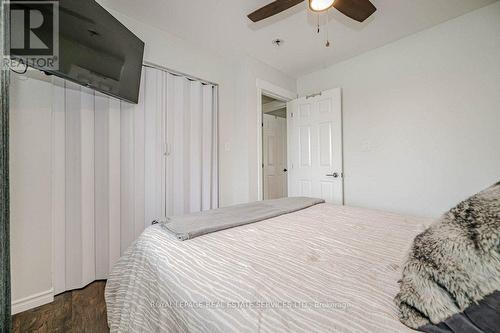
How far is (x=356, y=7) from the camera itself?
5.09 ft

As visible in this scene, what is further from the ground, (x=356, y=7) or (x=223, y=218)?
(x=356, y=7)

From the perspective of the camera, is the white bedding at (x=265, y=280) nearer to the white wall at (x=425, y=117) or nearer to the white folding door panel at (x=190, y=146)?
the white folding door panel at (x=190, y=146)

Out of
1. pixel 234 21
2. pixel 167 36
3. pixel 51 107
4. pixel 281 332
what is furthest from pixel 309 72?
pixel 281 332

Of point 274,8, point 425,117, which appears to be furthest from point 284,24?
point 425,117

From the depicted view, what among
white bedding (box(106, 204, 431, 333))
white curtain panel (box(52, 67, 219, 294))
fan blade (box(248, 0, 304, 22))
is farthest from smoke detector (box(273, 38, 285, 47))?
white bedding (box(106, 204, 431, 333))

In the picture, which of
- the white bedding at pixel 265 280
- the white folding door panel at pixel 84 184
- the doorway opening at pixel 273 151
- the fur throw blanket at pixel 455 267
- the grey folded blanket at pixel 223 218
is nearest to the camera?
the fur throw blanket at pixel 455 267

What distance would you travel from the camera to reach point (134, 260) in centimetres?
107

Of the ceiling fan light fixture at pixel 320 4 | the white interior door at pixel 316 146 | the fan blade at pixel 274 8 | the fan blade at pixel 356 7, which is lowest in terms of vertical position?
the white interior door at pixel 316 146

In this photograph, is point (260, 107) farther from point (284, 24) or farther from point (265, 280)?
point (265, 280)

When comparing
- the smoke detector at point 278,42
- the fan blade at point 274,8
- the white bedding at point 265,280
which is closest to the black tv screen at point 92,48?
the fan blade at point 274,8

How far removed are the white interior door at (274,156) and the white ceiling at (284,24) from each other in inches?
69.7

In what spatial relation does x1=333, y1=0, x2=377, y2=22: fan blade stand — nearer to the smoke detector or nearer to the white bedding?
the smoke detector

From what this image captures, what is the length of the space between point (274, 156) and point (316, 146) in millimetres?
1502

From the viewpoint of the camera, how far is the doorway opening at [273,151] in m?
4.25
